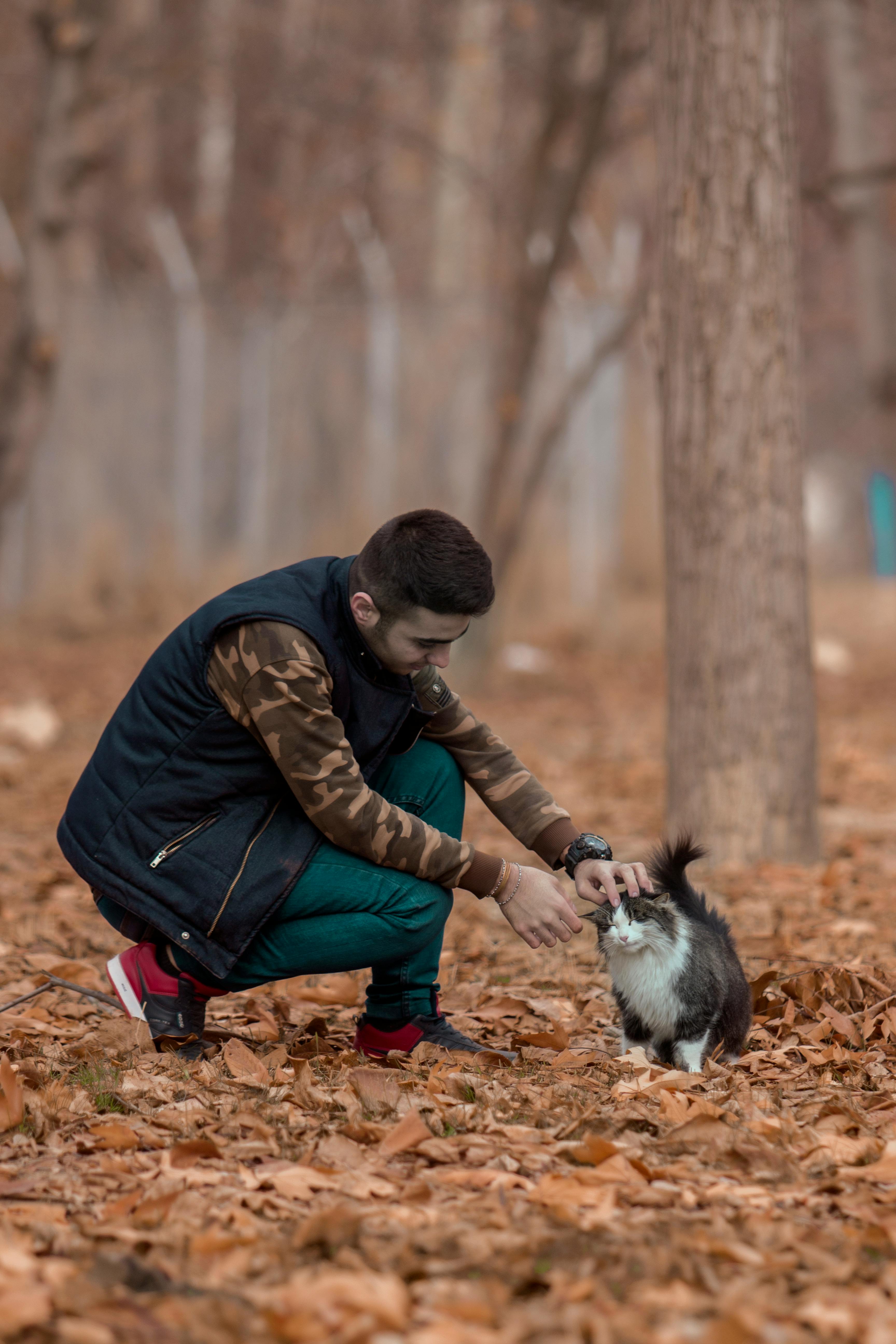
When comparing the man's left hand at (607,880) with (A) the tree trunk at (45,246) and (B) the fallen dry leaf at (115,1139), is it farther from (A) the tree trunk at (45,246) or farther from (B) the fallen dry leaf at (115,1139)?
(A) the tree trunk at (45,246)

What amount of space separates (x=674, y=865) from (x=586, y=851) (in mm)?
234

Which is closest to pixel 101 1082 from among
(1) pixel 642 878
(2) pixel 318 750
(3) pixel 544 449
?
(2) pixel 318 750

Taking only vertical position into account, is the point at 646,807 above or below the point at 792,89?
below

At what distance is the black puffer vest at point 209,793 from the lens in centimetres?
325

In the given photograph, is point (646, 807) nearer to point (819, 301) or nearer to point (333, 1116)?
point (333, 1116)

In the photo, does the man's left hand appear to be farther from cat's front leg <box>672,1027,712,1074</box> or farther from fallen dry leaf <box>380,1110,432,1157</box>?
fallen dry leaf <box>380,1110,432,1157</box>

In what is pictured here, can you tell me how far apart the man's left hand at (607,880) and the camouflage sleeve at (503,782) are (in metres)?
0.16

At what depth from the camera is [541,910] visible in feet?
11.0

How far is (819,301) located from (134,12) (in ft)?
36.3

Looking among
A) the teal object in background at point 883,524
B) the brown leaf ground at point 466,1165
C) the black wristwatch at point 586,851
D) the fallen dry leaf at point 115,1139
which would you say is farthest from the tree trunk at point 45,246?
the teal object in background at point 883,524

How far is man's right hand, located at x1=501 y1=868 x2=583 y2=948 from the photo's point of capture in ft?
11.0

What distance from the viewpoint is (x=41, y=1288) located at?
7.08ft

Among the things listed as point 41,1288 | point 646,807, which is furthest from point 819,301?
point 41,1288

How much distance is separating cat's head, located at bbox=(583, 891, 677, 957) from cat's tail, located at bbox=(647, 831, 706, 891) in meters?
0.06
